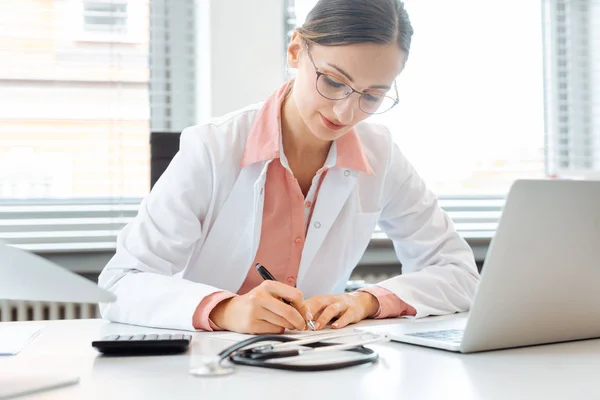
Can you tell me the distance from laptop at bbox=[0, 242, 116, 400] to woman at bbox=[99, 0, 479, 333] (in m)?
0.39

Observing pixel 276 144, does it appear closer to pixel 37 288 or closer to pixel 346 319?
pixel 346 319

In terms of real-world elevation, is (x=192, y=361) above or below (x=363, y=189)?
below

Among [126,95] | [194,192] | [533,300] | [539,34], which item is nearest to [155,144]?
[194,192]

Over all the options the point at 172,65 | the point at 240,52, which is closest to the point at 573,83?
the point at 240,52

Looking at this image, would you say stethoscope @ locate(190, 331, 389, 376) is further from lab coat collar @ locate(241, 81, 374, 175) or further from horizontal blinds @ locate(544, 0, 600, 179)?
horizontal blinds @ locate(544, 0, 600, 179)

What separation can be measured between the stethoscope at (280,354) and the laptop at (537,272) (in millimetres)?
130

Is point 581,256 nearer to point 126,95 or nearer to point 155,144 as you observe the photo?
point 155,144

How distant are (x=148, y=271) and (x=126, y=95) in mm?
1456

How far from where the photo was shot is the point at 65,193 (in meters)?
2.59

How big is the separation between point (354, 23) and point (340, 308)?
1.69ft

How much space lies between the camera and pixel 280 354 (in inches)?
32.1

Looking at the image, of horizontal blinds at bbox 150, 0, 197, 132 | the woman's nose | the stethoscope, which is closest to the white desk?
the stethoscope

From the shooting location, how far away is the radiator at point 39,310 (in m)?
2.50

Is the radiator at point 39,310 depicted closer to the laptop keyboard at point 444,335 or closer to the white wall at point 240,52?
the white wall at point 240,52
